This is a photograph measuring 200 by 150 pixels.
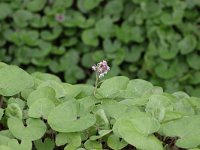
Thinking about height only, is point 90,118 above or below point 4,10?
below

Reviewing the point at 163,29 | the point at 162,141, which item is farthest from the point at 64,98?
the point at 163,29

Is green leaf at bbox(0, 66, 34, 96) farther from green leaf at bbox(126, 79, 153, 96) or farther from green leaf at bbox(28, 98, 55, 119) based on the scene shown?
green leaf at bbox(126, 79, 153, 96)

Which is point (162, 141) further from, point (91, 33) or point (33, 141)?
point (91, 33)

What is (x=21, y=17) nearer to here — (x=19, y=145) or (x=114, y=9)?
(x=114, y=9)

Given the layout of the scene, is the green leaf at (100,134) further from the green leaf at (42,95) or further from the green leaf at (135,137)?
the green leaf at (42,95)

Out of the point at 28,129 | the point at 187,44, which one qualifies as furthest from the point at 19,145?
the point at 187,44
